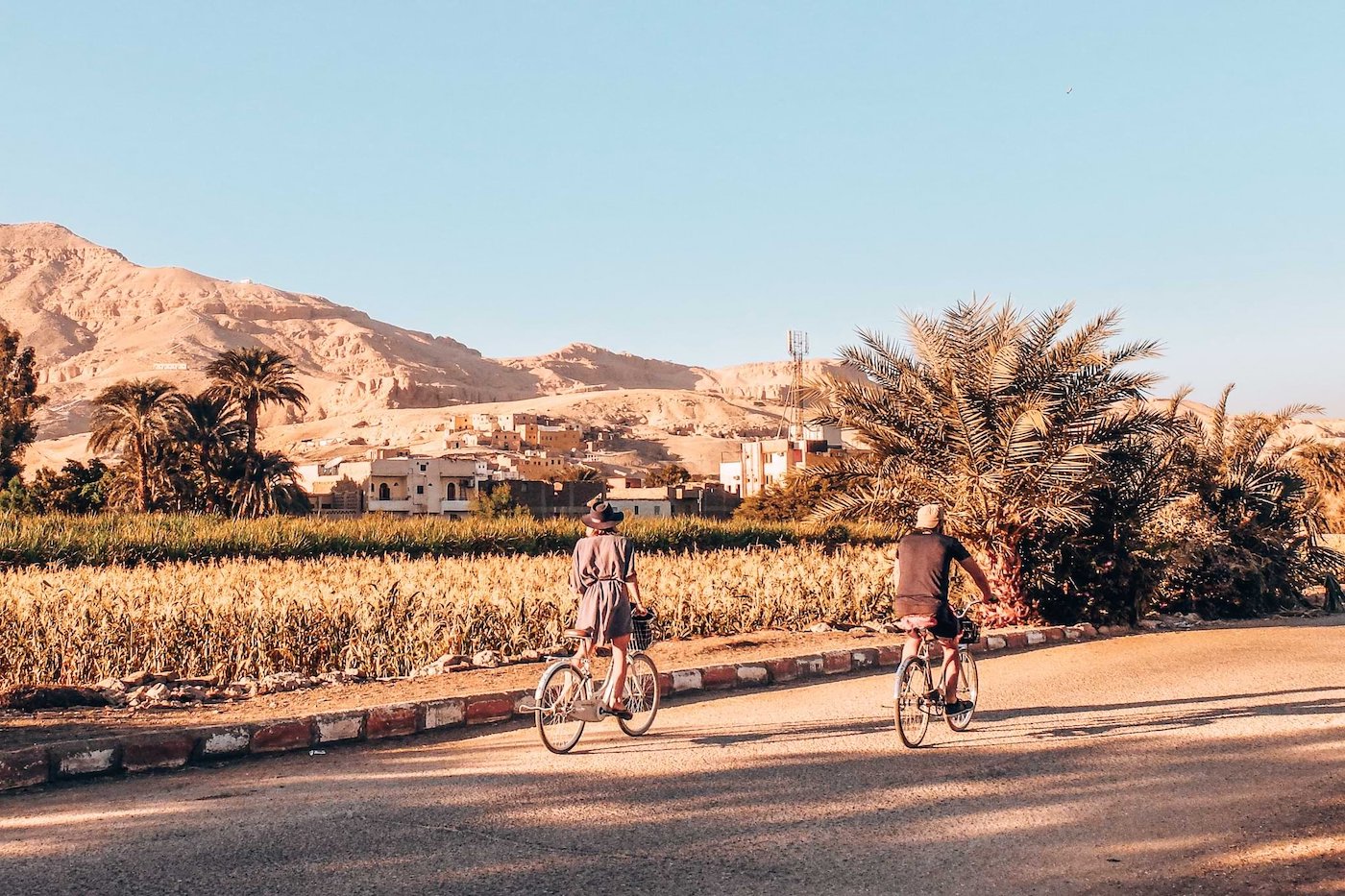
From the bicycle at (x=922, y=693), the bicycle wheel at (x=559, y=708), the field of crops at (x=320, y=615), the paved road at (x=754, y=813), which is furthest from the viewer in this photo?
the field of crops at (x=320, y=615)

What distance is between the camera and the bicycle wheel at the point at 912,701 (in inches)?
350

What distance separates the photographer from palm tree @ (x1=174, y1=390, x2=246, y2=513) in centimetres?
6519

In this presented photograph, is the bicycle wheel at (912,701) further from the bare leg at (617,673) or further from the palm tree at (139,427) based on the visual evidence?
the palm tree at (139,427)

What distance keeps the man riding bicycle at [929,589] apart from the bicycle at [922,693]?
0.06 m

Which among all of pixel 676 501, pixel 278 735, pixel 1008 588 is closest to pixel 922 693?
pixel 278 735

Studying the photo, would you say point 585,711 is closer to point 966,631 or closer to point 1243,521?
point 966,631

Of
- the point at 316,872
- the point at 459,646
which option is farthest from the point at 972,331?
the point at 316,872

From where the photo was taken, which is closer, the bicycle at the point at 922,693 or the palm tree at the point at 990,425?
the bicycle at the point at 922,693

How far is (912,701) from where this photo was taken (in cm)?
902

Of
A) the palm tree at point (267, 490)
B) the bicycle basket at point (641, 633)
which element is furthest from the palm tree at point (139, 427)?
the bicycle basket at point (641, 633)

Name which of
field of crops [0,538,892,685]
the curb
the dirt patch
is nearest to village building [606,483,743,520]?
field of crops [0,538,892,685]

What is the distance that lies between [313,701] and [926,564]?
20.1ft

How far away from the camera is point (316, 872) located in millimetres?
5895

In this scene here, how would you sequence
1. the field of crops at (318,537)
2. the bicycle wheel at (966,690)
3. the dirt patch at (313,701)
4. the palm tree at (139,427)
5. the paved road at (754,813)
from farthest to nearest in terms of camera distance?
the palm tree at (139,427), the field of crops at (318,537), the dirt patch at (313,701), the bicycle wheel at (966,690), the paved road at (754,813)
